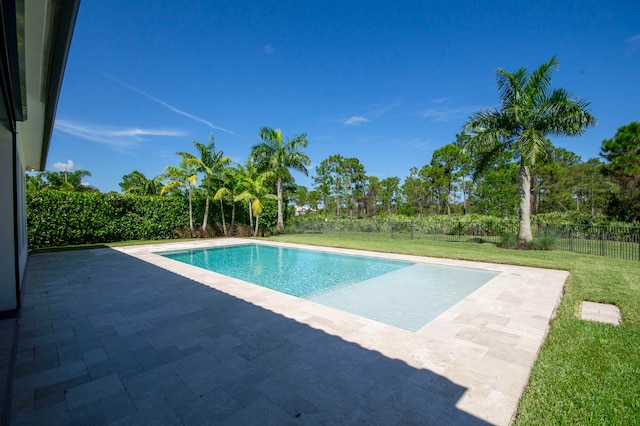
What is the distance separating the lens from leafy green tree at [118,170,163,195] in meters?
24.3

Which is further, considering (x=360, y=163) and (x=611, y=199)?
(x=360, y=163)

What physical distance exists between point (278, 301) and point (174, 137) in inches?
833

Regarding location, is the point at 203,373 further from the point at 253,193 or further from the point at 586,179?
the point at 586,179

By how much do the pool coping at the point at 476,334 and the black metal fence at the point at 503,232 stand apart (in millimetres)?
6400

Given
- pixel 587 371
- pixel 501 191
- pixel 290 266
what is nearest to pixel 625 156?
pixel 501 191

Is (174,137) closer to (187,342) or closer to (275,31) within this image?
(275,31)

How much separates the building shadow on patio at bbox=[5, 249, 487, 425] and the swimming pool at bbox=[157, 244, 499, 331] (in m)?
1.95

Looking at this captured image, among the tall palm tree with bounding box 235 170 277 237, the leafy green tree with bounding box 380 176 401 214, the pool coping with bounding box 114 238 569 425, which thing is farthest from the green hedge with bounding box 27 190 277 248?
the leafy green tree with bounding box 380 176 401 214

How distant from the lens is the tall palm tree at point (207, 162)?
1610cm

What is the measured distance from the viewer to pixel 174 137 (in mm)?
21672

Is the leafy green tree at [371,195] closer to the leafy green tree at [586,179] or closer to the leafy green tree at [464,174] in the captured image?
the leafy green tree at [464,174]

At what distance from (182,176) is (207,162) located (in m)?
1.79

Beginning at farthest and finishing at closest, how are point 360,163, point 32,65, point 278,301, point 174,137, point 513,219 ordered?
point 360,163, point 174,137, point 513,219, point 278,301, point 32,65

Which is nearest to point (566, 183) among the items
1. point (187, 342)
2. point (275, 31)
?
point (275, 31)
